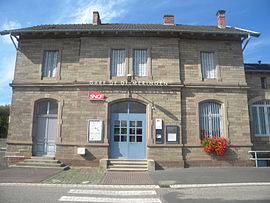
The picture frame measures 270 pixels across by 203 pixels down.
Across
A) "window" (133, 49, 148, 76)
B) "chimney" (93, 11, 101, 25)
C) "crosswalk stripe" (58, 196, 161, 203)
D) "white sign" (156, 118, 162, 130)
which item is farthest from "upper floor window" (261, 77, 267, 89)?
"chimney" (93, 11, 101, 25)

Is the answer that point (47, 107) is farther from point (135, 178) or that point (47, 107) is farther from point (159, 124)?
point (135, 178)

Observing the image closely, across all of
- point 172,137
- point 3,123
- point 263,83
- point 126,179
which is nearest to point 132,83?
point 172,137

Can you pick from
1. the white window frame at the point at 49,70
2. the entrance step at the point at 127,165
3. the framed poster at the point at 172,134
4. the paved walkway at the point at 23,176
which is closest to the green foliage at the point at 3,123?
the white window frame at the point at 49,70

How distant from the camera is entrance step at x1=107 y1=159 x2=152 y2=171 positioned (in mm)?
8625

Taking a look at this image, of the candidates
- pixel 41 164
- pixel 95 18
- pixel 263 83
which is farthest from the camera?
pixel 95 18

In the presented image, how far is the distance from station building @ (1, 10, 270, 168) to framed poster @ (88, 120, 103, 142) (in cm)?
5

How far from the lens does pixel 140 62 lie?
10.1 m

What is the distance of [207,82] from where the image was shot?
394 inches

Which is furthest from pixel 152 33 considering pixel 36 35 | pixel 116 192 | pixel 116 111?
pixel 116 192

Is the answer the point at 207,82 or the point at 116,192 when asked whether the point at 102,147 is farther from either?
the point at 207,82

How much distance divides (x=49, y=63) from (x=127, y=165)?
6.95 m

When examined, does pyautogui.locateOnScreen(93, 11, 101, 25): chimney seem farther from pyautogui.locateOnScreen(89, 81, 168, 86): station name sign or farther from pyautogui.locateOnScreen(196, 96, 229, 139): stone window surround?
pyautogui.locateOnScreen(196, 96, 229, 139): stone window surround

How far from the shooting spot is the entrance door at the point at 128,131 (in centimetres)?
935

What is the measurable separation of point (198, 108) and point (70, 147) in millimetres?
6788
